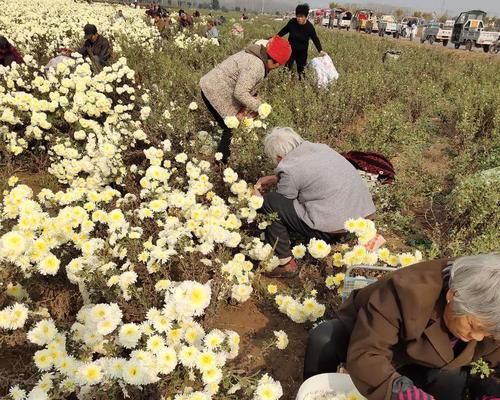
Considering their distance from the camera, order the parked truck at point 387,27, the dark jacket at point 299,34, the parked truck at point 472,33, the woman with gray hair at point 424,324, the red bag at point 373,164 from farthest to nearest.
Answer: the parked truck at point 387,27 → the parked truck at point 472,33 → the dark jacket at point 299,34 → the red bag at point 373,164 → the woman with gray hair at point 424,324

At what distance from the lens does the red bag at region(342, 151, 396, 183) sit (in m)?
4.07

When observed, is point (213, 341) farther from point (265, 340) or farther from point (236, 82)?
point (236, 82)

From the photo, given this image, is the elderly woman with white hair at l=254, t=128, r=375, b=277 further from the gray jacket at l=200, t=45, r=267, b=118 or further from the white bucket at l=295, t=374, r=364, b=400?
the white bucket at l=295, t=374, r=364, b=400

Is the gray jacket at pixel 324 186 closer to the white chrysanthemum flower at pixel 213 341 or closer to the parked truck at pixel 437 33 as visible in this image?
the white chrysanthemum flower at pixel 213 341

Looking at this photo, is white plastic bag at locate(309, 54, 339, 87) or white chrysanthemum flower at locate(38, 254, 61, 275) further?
white plastic bag at locate(309, 54, 339, 87)

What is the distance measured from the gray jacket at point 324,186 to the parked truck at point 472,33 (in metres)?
21.4

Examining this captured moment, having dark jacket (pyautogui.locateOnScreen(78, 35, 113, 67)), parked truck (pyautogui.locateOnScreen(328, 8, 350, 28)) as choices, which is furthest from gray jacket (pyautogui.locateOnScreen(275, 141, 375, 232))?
parked truck (pyautogui.locateOnScreen(328, 8, 350, 28))

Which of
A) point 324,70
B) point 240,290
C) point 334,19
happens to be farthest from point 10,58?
point 334,19

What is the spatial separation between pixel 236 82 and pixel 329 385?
117 inches

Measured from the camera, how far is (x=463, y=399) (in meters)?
1.96

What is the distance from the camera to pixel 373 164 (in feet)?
13.5

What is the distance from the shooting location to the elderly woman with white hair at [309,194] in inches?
113

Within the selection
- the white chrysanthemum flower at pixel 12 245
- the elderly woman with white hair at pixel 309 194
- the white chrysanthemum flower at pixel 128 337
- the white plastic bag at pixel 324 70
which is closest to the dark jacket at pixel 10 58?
the white plastic bag at pixel 324 70

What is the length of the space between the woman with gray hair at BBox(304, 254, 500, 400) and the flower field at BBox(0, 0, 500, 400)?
428 mm
